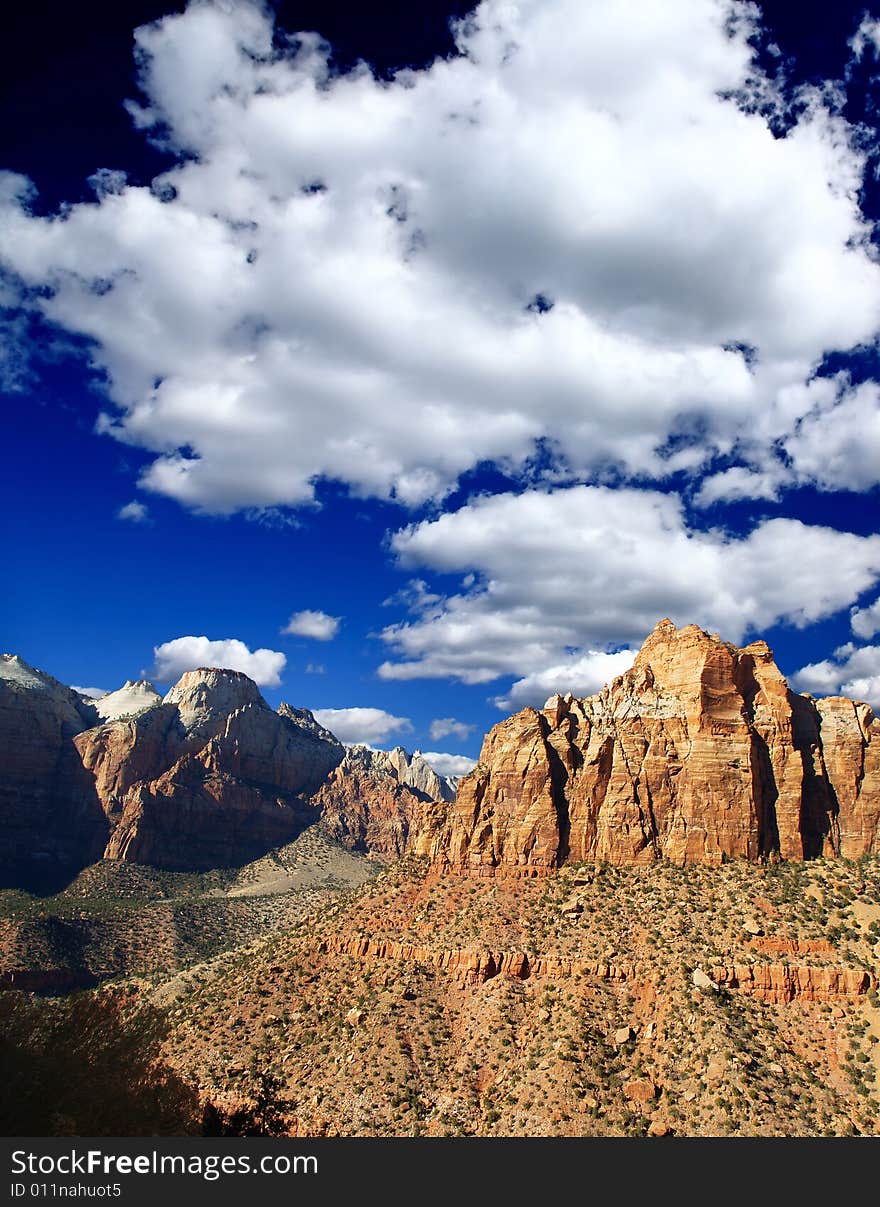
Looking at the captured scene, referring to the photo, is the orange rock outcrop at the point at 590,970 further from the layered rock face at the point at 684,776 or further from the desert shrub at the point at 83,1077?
the desert shrub at the point at 83,1077

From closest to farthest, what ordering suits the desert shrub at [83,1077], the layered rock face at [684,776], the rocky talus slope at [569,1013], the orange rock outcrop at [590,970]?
the desert shrub at [83,1077], the rocky talus slope at [569,1013], the orange rock outcrop at [590,970], the layered rock face at [684,776]

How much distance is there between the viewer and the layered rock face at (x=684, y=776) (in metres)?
96.9

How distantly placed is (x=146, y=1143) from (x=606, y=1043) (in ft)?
144

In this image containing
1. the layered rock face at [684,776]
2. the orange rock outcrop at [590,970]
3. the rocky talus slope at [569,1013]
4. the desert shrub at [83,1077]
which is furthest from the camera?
the layered rock face at [684,776]

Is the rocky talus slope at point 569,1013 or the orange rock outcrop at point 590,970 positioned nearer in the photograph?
the rocky talus slope at point 569,1013

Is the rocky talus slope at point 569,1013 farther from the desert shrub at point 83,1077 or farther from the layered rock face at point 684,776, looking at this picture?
the desert shrub at point 83,1077

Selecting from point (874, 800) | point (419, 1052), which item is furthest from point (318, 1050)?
point (874, 800)

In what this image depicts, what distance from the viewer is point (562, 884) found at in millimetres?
99250

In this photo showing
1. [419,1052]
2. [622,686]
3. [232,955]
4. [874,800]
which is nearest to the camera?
[419,1052]

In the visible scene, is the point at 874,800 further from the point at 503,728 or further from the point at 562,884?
the point at 503,728

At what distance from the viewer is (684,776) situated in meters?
98.9

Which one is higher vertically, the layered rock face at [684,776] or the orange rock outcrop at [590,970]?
the layered rock face at [684,776]

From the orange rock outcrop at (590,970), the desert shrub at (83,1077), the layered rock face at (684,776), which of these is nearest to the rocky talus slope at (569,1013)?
the orange rock outcrop at (590,970)

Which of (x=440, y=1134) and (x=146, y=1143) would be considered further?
(x=440, y=1134)
